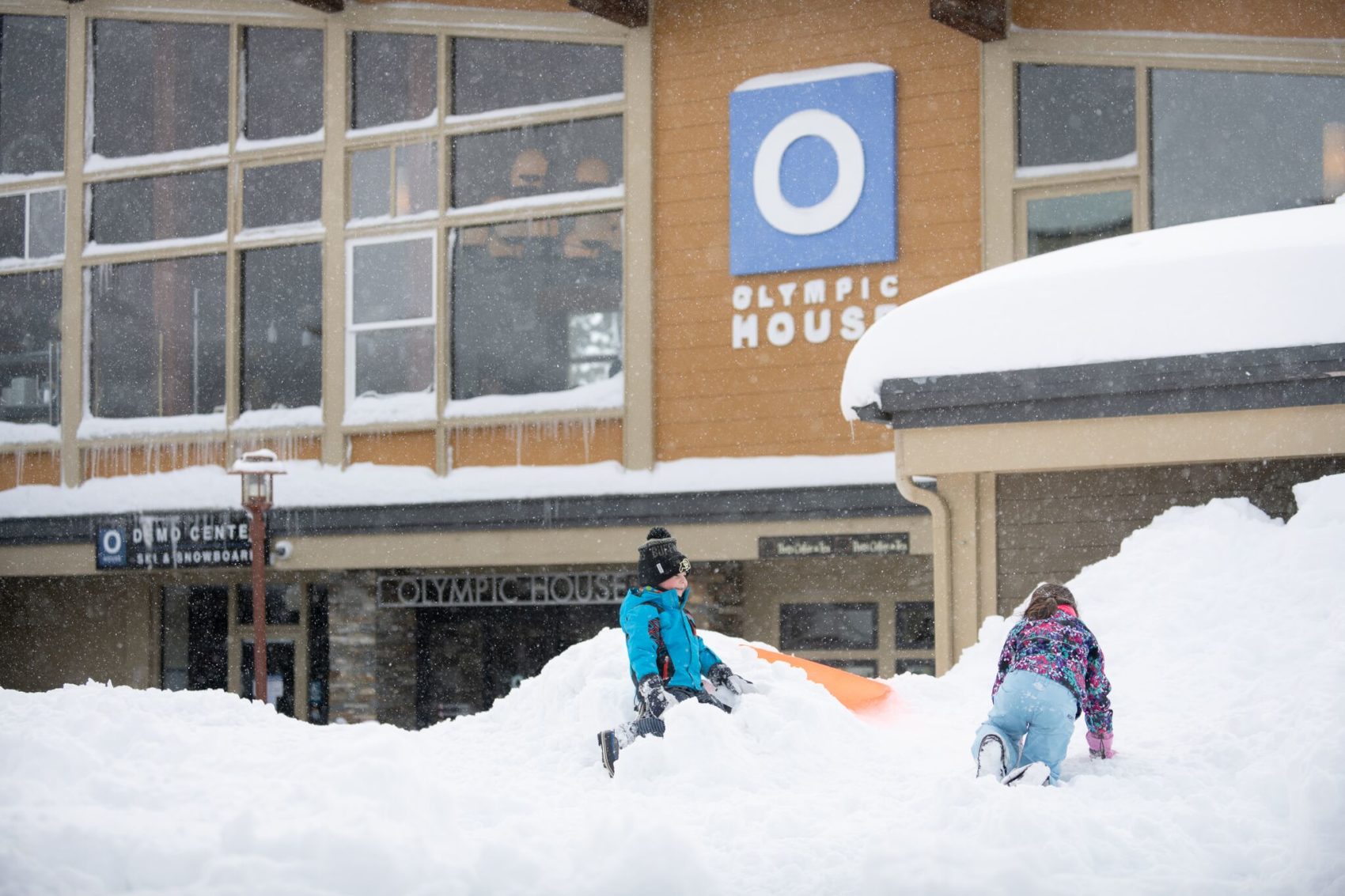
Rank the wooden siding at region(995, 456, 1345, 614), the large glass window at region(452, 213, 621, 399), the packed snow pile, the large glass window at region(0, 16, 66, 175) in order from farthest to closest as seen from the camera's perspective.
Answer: the large glass window at region(0, 16, 66, 175), the large glass window at region(452, 213, 621, 399), the wooden siding at region(995, 456, 1345, 614), the packed snow pile

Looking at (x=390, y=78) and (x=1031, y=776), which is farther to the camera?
(x=390, y=78)

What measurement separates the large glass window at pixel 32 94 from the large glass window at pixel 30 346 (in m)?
1.27

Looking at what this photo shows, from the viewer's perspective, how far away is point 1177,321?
8.16 m

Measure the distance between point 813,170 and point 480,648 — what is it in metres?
6.19

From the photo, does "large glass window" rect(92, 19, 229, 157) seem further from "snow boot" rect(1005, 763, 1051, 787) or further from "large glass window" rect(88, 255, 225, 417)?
"snow boot" rect(1005, 763, 1051, 787)

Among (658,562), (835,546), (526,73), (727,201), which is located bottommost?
(835,546)

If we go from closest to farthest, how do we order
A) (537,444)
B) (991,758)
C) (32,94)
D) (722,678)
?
(991,758) < (722,678) < (537,444) < (32,94)

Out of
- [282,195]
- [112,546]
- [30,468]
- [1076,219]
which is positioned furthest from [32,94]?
[1076,219]

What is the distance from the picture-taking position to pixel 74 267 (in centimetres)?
1509

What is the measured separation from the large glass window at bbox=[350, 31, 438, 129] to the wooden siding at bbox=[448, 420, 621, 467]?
3246 mm

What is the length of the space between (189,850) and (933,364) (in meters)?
5.84

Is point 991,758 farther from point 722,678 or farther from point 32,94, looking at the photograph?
point 32,94

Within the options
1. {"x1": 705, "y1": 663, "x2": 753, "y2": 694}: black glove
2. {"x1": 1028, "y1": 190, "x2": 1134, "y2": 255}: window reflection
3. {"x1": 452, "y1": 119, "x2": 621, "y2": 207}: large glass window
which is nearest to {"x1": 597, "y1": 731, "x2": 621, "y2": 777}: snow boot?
{"x1": 705, "y1": 663, "x2": 753, "y2": 694}: black glove

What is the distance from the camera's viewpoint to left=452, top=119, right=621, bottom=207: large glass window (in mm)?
13195
